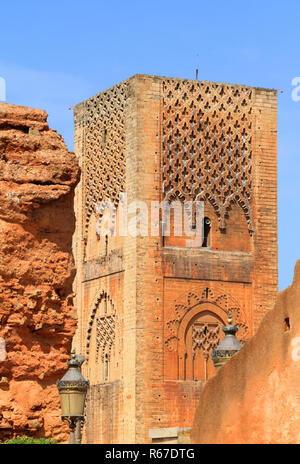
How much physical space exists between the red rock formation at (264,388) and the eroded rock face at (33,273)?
1.34 meters

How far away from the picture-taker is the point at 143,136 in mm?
37250

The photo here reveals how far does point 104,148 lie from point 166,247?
3.36 metres

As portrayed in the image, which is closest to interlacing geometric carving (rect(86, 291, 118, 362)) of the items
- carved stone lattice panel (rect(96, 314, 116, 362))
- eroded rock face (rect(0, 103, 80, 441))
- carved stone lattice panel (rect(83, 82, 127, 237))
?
carved stone lattice panel (rect(96, 314, 116, 362))

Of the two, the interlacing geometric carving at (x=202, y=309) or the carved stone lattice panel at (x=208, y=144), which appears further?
the carved stone lattice panel at (x=208, y=144)

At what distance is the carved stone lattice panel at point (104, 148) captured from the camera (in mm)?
37906

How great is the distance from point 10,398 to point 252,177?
100ft

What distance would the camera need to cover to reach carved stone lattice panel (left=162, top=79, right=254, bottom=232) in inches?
1486

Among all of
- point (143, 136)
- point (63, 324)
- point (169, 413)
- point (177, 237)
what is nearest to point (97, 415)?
point (169, 413)

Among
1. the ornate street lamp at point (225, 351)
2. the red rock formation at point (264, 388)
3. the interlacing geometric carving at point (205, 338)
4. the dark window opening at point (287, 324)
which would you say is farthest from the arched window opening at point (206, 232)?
the dark window opening at point (287, 324)

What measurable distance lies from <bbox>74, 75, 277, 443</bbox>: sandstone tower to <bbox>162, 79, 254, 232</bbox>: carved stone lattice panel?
3cm

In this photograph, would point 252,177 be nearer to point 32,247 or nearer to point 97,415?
point 97,415

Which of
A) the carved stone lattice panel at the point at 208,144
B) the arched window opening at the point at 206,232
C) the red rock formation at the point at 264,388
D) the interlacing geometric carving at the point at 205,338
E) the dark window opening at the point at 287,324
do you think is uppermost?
the carved stone lattice panel at the point at 208,144

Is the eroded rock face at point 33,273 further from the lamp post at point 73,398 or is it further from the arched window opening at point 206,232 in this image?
the arched window opening at point 206,232

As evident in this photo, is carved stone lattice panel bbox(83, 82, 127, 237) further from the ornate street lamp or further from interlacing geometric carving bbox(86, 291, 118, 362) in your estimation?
the ornate street lamp
